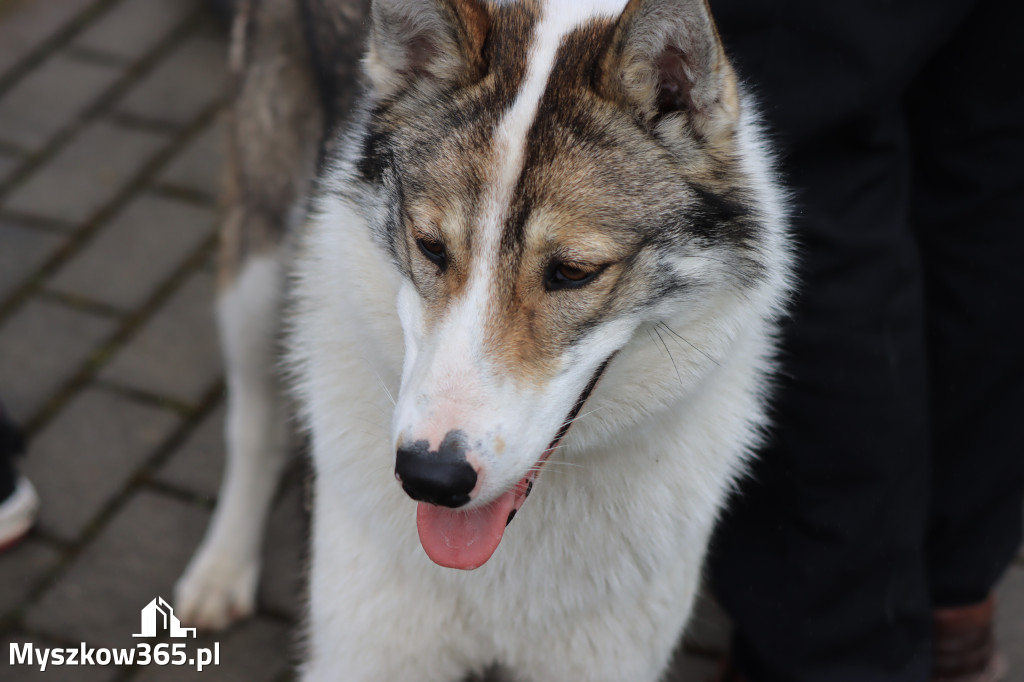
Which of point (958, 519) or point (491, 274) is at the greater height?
point (491, 274)

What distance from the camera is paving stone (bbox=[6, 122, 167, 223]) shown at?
4309mm

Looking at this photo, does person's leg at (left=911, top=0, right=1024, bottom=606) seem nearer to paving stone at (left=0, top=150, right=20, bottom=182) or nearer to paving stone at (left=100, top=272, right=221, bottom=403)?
paving stone at (left=100, top=272, right=221, bottom=403)

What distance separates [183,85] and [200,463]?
6.73ft

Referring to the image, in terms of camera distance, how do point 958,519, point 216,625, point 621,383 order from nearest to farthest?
point 621,383, point 958,519, point 216,625

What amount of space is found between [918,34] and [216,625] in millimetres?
2525

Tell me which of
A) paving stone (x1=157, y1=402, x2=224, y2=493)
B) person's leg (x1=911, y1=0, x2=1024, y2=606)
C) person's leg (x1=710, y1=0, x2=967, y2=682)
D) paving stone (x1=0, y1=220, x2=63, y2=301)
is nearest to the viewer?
person's leg (x1=710, y1=0, x2=967, y2=682)

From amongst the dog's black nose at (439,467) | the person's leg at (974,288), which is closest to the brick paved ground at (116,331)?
the person's leg at (974,288)

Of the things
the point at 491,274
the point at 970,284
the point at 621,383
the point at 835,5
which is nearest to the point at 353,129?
the point at 491,274

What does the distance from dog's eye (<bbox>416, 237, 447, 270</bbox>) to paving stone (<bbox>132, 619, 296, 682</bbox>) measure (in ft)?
5.36

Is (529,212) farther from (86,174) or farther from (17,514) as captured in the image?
(86,174)

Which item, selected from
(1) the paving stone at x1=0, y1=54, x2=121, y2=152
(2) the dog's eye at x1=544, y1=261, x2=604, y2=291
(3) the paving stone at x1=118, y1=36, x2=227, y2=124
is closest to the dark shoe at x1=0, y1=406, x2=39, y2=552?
(1) the paving stone at x1=0, y1=54, x2=121, y2=152

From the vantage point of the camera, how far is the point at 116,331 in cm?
393

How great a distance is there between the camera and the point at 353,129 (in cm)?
221

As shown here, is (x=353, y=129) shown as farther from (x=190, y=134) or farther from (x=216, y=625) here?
(x=190, y=134)
